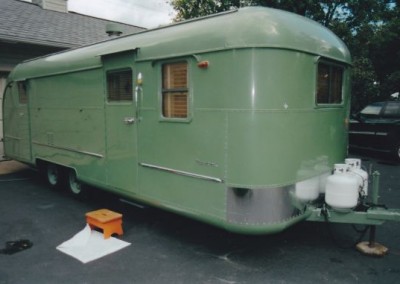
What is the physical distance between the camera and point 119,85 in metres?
5.11

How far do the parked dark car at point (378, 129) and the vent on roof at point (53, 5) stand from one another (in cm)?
1199

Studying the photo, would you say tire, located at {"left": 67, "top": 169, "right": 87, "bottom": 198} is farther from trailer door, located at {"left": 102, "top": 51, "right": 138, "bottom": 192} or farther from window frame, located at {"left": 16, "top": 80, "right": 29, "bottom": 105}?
window frame, located at {"left": 16, "top": 80, "right": 29, "bottom": 105}

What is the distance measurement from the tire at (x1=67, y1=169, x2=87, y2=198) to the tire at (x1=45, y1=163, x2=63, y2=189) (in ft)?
0.82

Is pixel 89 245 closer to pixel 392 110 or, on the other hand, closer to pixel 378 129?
pixel 378 129

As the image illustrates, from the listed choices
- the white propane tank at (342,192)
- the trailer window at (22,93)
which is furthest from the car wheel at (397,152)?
the trailer window at (22,93)

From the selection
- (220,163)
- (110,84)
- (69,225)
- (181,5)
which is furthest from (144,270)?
(181,5)

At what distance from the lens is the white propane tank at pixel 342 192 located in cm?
385

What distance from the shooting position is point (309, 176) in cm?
405

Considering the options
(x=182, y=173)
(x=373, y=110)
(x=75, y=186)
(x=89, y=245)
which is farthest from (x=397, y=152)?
(x=89, y=245)

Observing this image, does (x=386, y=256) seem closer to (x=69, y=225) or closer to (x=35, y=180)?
(x=69, y=225)

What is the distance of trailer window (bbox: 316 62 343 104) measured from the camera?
4.19 metres

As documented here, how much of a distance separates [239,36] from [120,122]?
2.26 metres

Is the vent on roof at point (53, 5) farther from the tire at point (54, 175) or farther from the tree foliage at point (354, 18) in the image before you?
the tire at point (54, 175)

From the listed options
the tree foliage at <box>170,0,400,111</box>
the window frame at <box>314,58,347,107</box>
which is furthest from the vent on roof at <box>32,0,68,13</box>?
the window frame at <box>314,58,347,107</box>
